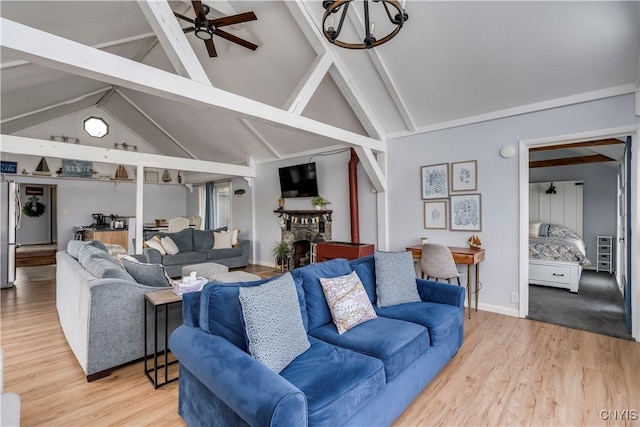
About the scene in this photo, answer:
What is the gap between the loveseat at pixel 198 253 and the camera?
19.7 ft

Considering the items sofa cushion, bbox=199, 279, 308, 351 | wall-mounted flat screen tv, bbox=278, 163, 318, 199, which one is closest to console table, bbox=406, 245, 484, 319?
wall-mounted flat screen tv, bbox=278, 163, 318, 199

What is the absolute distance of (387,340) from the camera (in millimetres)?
1944

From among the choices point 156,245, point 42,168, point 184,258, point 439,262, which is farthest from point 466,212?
point 42,168

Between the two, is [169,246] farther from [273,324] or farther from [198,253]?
[273,324]

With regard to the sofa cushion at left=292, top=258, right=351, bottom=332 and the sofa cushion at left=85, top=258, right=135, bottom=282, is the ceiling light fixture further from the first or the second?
the sofa cushion at left=292, top=258, right=351, bottom=332

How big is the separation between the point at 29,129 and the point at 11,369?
7018 millimetres

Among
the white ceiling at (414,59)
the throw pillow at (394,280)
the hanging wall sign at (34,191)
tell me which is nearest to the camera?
the throw pillow at (394,280)

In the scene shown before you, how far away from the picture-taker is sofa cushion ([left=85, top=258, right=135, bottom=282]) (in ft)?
8.24

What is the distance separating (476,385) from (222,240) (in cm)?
571

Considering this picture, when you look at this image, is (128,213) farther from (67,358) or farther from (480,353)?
(480,353)

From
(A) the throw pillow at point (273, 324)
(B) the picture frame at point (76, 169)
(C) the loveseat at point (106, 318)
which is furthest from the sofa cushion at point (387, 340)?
(B) the picture frame at point (76, 169)

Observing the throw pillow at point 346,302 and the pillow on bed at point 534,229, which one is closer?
the throw pillow at point 346,302

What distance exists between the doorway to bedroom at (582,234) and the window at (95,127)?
9141 mm

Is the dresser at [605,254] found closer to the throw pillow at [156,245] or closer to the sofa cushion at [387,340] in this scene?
the sofa cushion at [387,340]
